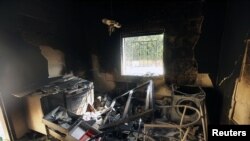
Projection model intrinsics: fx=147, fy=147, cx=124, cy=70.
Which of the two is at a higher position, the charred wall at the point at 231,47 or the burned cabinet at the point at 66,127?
the charred wall at the point at 231,47

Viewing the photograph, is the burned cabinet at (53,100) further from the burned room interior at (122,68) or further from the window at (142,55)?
the window at (142,55)

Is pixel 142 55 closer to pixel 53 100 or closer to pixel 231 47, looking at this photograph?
pixel 231 47

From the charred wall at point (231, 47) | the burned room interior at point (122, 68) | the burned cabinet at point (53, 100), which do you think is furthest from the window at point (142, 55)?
the burned cabinet at point (53, 100)

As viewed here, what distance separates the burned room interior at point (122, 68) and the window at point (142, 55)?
3 centimetres

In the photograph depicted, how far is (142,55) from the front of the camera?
4.59m

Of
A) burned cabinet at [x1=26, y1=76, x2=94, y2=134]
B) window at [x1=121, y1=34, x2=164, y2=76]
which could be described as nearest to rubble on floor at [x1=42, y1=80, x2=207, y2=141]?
burned cabinet at [x1=26, y1=76, x2=94, y2=134]

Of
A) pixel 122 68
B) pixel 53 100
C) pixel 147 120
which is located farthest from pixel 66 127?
pixel 122 68

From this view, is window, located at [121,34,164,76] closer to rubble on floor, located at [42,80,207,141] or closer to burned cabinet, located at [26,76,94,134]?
rubble on floor, located at [42,80,207,141]

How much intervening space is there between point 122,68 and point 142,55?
77 centimetres

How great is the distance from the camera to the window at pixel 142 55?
14.3 feet

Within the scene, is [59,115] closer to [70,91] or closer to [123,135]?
[70,91]

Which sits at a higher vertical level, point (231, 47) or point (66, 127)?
point (231, 47)

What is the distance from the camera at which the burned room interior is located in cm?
266

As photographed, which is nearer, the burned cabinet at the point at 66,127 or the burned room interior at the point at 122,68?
the burned cabinet at the point at 66,127
